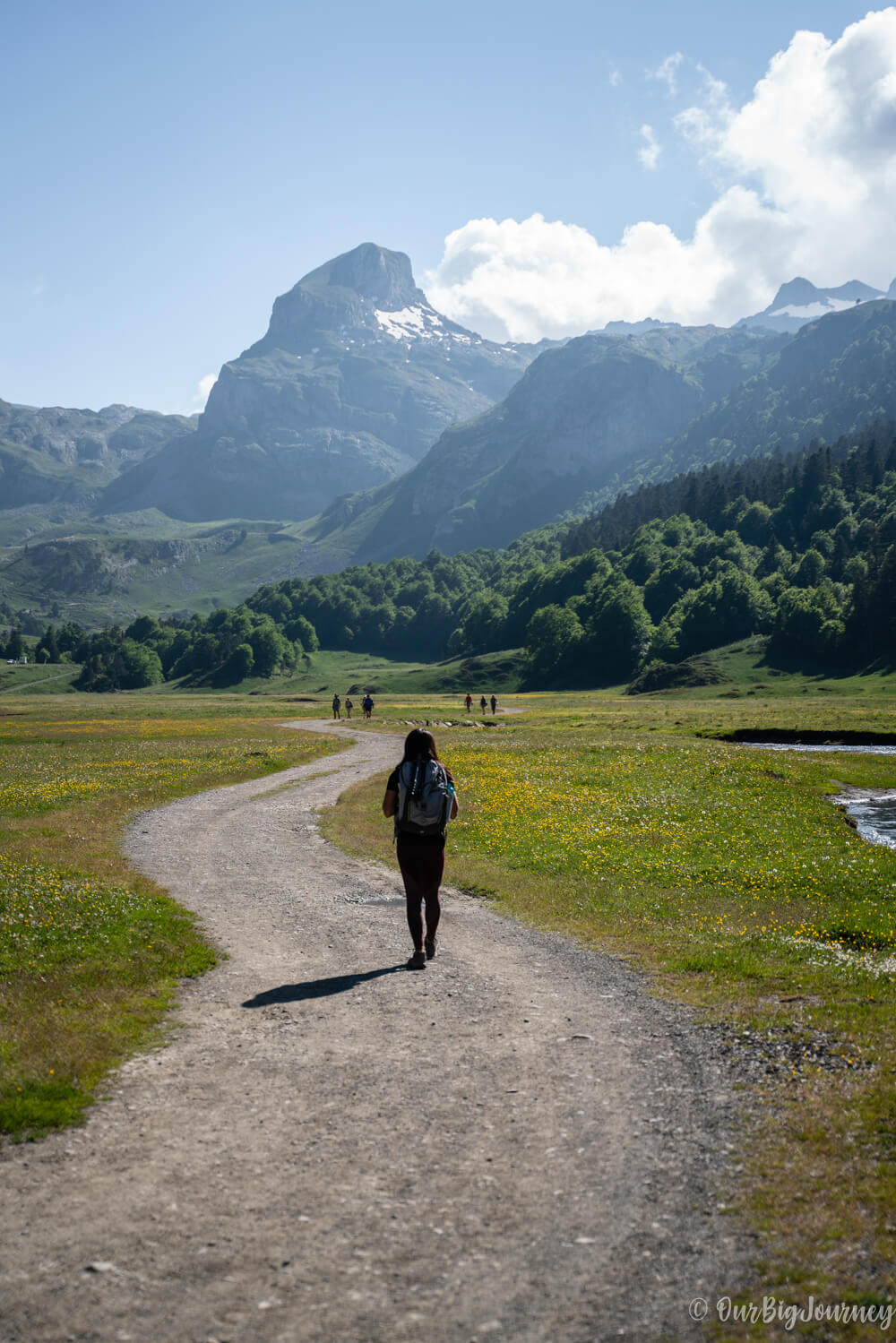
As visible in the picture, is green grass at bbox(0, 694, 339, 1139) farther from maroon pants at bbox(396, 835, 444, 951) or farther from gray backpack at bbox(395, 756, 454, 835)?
gray backpack at bbox(395, 756, 454, 835)

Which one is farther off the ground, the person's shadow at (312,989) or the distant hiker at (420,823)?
the distant hiker at (420,823)

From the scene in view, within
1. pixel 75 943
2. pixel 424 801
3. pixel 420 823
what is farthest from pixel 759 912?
pixel 75 943

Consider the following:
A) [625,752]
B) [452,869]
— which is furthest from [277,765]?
[452,869]

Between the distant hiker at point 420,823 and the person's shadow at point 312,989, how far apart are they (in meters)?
0.95

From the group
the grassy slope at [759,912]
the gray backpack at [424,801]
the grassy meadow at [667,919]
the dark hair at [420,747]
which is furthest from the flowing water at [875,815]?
the dark hair at [420,747]

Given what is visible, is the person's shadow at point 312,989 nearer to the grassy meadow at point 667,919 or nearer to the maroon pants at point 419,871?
the maroon pants at point 419,871

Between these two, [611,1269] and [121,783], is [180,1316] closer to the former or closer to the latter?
[611,1269]

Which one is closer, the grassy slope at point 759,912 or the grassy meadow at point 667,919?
the grassy slope at point 759,912

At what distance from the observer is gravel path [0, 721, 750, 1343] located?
710 centimetres

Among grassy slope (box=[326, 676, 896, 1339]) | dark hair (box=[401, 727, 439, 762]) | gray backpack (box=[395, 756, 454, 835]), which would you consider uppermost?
dark hair (box=[401, 727, 439, 762])

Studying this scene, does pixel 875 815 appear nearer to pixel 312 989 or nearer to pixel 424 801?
pixel 424 801

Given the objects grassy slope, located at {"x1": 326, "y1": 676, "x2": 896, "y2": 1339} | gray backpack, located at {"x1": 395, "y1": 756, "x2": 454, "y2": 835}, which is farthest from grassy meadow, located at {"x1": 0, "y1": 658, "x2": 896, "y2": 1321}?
gray backpack, located at {"x1": 395, "y1": 756, "x2": 454, "y2": 835}

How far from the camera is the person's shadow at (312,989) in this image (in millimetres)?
15102

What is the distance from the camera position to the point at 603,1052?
12.5 m
